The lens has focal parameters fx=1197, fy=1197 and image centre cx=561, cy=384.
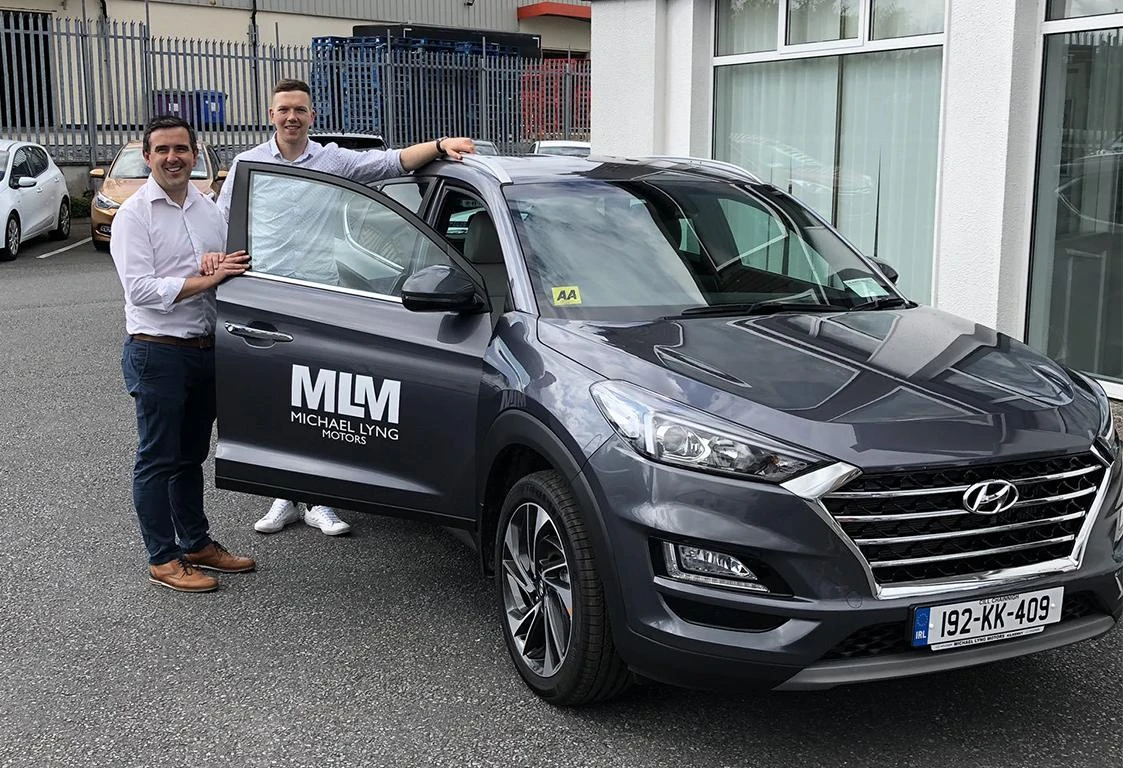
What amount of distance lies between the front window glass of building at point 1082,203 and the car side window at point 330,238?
4934mm

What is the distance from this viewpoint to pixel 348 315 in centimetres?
435

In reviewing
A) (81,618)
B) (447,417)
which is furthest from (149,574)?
(447,417)

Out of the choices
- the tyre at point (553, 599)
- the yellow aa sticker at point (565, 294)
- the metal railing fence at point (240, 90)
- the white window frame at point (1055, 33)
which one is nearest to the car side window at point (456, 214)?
the yellow aa sticker at point (565, 294)

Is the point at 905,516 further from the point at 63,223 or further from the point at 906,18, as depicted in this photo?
the point at 63,223

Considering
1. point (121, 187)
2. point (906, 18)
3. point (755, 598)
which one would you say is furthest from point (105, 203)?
point (755, 598)

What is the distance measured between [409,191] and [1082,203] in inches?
Result: 188

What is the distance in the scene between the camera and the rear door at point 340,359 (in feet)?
13.4

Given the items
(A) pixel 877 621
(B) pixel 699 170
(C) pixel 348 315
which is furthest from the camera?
(B) pixel 699 170

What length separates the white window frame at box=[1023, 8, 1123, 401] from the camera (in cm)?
718

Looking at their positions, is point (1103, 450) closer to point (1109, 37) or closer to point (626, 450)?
point (626, 450)

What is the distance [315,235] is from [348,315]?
0.49 meters

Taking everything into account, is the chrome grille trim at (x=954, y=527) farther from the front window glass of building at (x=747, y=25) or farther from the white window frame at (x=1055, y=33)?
the front window glass of building at (x=747, y=25)

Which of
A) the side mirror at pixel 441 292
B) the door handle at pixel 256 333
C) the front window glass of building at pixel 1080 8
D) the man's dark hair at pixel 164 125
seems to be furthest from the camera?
the front window glass of building at pixel 1080 8

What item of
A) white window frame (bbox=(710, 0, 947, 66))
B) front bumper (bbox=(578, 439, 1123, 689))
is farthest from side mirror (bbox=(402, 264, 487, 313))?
white window frame (bbox=(710, 0, 947, 66))
